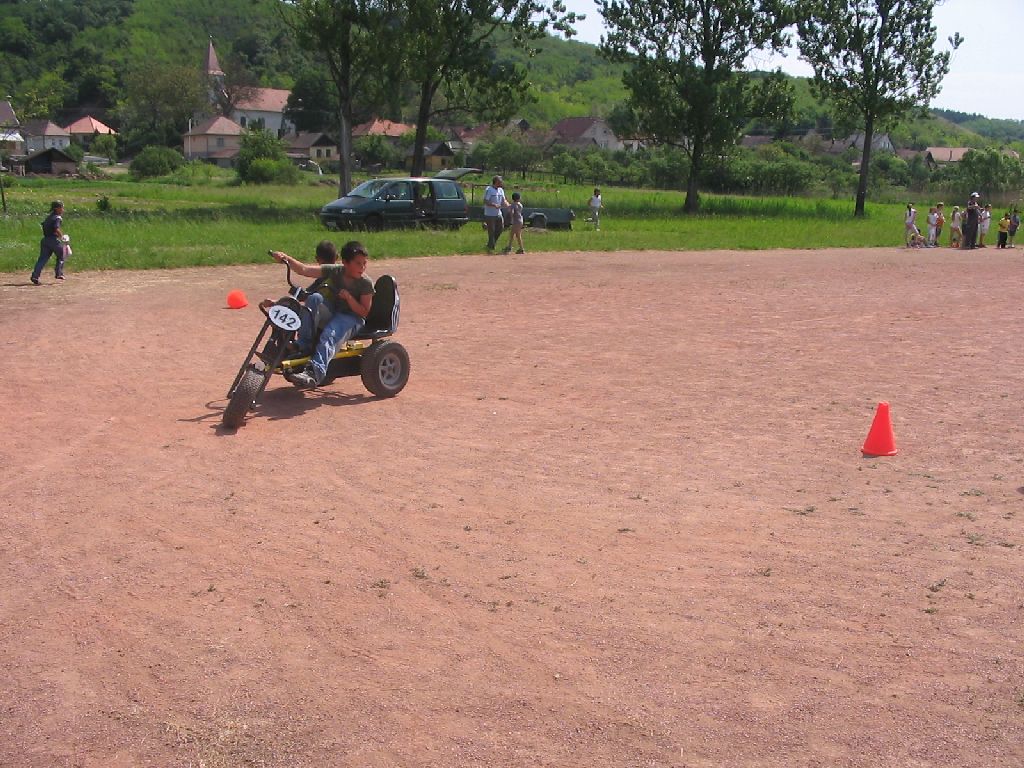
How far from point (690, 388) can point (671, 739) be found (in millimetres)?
6479

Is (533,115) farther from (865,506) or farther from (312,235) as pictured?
(865,506)

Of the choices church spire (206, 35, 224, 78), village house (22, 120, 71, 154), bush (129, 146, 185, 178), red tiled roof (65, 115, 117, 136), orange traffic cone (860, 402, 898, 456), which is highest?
church spire (206, 35, 224, 78)

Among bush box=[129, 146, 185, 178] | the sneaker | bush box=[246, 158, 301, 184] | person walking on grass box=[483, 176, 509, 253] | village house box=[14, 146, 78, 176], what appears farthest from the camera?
village house box=[14, 146, 78, 176]

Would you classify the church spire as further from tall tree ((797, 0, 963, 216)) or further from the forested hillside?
tall tree ((797, 0, 963, 216))

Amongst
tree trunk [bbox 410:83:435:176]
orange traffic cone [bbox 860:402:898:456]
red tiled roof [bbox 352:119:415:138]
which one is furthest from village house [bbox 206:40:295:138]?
orange traffic cone [bbox 860:402:898:456]

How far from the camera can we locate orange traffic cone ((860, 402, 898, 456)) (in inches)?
315

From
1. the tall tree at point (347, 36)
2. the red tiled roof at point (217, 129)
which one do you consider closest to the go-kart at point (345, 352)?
the tall tree at point (347, 36)

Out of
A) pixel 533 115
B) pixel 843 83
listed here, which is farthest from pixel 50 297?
pixel 533 115

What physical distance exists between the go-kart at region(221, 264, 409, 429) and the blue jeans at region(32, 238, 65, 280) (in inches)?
355

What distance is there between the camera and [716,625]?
5.03 m

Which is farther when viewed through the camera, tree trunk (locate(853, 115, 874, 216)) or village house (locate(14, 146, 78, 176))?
village house (locate(14, 146, 78, 176))

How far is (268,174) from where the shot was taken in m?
67.8

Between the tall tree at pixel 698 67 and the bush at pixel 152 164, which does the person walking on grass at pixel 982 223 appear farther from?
the bush at pixel 152 164

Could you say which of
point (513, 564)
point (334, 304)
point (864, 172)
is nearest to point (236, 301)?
point (334, 304)
